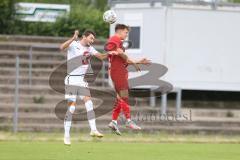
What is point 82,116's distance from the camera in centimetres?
2403

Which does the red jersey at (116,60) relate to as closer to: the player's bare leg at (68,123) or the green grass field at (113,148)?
the player's bare leg at (68,123)

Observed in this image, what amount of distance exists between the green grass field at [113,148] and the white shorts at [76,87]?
3.59 ft

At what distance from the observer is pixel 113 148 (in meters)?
17.4

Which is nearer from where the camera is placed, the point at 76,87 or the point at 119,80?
the point at 119,80

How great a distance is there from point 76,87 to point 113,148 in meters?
1.68

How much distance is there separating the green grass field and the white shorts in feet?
3.59

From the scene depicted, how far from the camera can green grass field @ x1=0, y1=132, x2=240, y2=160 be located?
14953 mm

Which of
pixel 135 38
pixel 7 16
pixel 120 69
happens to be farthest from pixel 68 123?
pixel 7 16

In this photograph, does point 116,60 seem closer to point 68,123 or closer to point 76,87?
point 76,87

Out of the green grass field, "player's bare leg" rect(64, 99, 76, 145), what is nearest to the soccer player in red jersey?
the green grass field

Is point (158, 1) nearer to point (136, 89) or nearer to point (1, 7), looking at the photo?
point (136, 89)

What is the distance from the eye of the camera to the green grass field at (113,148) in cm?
1495

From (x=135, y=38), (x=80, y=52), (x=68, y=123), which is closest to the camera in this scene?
(x=80, y=52)

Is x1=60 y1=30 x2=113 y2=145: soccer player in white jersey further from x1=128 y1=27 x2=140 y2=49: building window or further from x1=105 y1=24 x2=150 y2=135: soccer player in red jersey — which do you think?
x1=128 y1=27 x2=140 y2=49: building window
